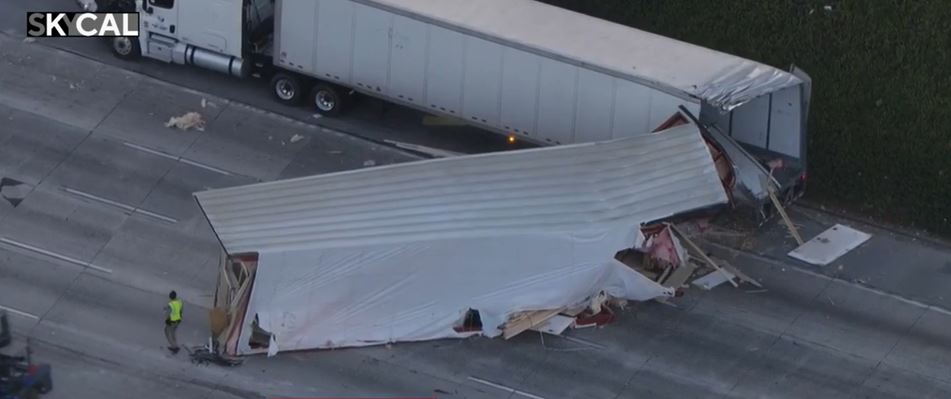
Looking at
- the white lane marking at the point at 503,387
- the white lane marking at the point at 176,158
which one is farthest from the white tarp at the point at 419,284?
the white lane marking at the point at 176,158

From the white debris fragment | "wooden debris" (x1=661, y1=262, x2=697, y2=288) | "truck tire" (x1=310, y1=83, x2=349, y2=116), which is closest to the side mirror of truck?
the white debris fragment

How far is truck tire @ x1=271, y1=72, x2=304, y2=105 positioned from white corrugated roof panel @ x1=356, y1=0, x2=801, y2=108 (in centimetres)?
299

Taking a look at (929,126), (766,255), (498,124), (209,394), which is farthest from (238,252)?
(929,126)

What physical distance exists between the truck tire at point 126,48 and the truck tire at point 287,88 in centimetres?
327

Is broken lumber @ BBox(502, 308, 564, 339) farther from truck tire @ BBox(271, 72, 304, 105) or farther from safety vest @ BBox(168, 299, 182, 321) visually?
truck tire @ BBox(271, 72, 304, 105)

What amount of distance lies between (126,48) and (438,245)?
39.0 ft

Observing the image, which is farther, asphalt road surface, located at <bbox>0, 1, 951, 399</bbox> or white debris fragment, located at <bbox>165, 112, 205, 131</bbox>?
white debris fragment, located at <bbox>165, 112, 205, 131</bbox>

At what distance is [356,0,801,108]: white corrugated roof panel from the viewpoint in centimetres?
3619

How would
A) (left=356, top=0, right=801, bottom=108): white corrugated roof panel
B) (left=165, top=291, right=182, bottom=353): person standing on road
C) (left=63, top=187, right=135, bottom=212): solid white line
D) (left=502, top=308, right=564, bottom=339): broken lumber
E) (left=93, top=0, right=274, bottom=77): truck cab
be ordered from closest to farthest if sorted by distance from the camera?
(left=165, top=291, right=182, bottom=353): person standing on road < (left=502, top=308, right=564, bottom=339): broken lumber < (left=356, top=0, right=801, bottom=108): white corrugated roof panel < (left=63, top=187, right=135, bottom=212): solid white line < (left=93, top=0, right=274, bottom=77): truck cab

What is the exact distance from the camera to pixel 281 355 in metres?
33.4

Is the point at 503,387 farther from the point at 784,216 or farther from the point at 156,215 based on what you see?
the point at 156,215

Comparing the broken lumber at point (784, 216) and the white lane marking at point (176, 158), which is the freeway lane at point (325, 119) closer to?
the white lane marking at point (176, 158)

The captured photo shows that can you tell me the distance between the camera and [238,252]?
Answer: 32750 millimetres

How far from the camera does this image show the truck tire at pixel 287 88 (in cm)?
4028
